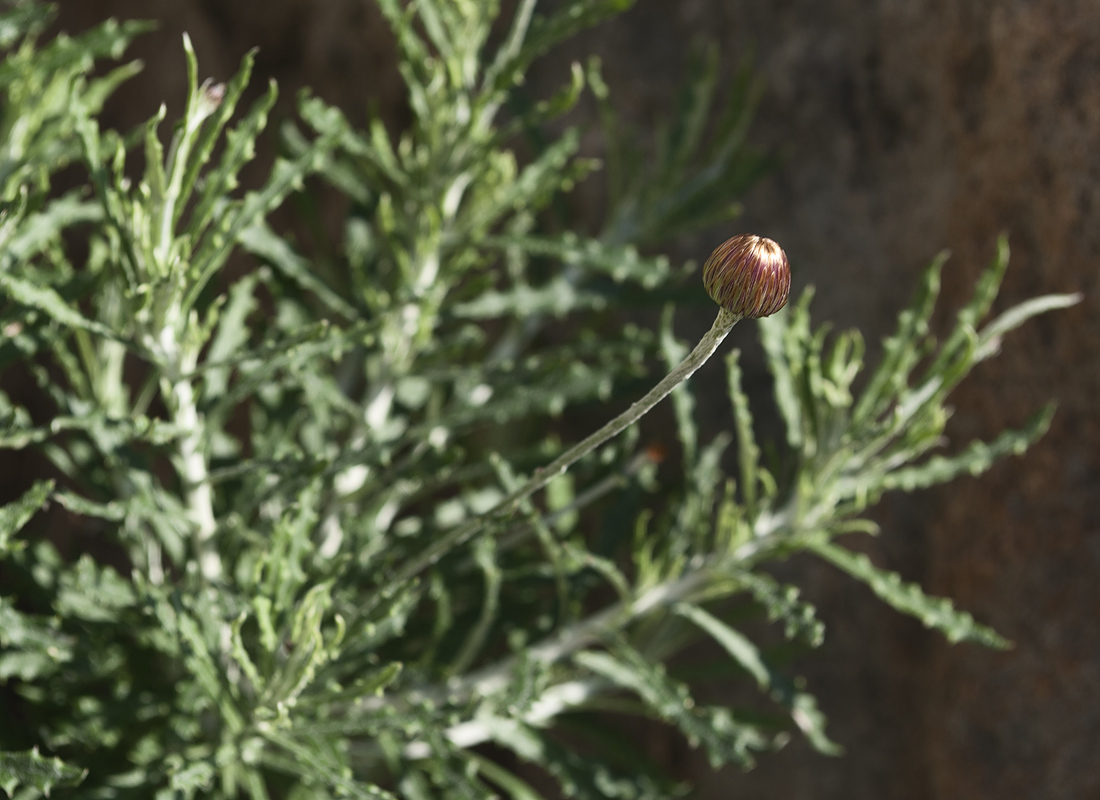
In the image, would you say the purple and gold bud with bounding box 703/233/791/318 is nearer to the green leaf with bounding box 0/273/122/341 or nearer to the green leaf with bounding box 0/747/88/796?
the green leaf with bounding box 0/273/122/341

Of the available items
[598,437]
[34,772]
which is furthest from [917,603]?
[34,772]

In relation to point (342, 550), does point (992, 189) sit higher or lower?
higher

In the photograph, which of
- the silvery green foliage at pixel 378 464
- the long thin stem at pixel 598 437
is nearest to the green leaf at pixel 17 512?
the silvery green foliage at pixel 378 464

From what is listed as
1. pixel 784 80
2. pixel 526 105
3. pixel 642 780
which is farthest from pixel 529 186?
pixel 642 780

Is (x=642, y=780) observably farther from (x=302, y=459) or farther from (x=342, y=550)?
(x=302, y=459)

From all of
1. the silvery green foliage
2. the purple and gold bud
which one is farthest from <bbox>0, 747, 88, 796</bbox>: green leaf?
the purple and gold bud

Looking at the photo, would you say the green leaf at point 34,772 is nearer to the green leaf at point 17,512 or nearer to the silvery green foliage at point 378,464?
the silvery green foliage at point 378,464
